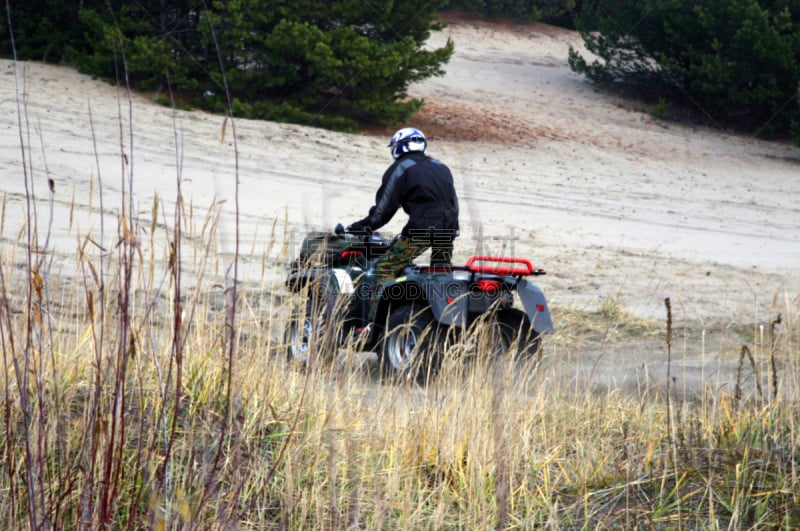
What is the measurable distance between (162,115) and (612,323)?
12195 mm

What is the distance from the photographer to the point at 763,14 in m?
22.6

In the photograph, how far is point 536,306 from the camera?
662 cm

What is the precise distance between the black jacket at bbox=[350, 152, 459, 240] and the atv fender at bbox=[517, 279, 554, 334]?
67 cm

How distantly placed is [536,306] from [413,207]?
111 cm

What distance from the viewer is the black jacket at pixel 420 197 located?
679 cm

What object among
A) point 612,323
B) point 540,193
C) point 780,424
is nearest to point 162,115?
point 540,193

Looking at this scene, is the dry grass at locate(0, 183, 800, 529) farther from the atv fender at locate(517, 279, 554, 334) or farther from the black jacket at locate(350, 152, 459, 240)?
the black jacket at locate(350, 152, 459, 240)

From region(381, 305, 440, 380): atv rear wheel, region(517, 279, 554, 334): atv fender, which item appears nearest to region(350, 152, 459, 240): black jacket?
region(381, 305, 440, 380): atv rear wheel

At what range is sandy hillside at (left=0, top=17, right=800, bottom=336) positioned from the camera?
1111cm

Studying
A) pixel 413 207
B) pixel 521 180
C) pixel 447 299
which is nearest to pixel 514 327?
pixel 447 299

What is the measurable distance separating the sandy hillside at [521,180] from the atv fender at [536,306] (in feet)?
4.18

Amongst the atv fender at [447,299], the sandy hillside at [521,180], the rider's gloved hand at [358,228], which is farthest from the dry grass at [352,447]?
the sandy hillside at [521,180]

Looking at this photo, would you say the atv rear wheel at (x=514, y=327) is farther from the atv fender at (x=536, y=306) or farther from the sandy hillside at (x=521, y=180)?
the sandy hillside at (x=521, y=180)

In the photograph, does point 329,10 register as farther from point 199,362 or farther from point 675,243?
point 199,362
